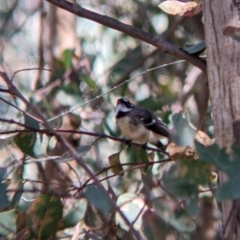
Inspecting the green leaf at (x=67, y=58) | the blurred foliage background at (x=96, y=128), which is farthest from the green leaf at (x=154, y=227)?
the green leaf at (x=67, y=58)

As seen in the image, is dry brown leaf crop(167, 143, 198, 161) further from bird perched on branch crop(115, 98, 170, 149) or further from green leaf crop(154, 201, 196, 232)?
bird perched on branch crop(115, 98, 170, 149)

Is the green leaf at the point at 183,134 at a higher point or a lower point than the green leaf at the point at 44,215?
Result: higher

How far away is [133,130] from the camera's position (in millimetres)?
2670

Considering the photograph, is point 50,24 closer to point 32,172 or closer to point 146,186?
point 32,172

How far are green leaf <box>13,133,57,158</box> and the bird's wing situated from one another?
3.16 ft

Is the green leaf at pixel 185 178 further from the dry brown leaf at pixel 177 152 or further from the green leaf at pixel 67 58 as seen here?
the green leaf at pixel 67 58

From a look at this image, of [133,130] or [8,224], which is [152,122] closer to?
[133,130]

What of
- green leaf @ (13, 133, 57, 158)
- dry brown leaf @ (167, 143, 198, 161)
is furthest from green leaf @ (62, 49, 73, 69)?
dry brown leaf @ (167, 143, 198, 161)

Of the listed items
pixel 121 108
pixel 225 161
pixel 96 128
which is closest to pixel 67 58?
pixel 96 128

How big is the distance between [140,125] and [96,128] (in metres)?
0.47

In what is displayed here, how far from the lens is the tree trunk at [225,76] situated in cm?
119

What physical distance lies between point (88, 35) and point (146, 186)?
110 inches

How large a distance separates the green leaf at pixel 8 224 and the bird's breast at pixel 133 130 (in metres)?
1.10

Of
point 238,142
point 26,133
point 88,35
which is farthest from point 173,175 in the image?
point 88,35
